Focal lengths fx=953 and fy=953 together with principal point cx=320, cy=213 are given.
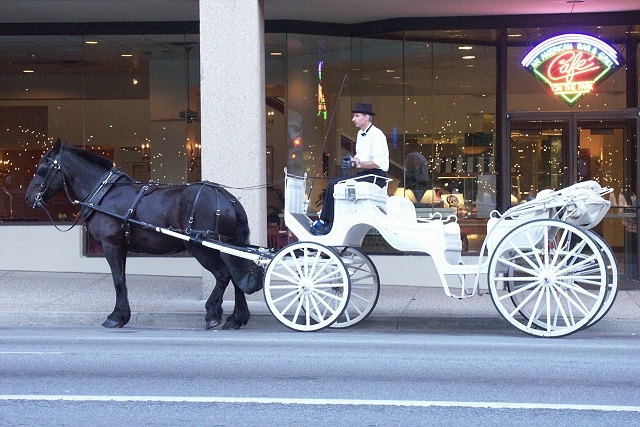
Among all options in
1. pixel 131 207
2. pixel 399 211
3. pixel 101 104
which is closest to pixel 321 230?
pixel 399 211

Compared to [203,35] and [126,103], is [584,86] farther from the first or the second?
[126,103]

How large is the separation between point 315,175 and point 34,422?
1012 cm

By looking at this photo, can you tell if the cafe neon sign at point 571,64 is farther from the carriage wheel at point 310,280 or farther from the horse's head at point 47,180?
the horse's head at point 47,180

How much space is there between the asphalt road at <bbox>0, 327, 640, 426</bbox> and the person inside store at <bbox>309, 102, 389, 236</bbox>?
4.45 ft

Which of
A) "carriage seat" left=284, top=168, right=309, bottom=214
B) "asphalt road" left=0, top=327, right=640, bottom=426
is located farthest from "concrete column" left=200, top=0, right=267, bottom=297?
"asphalt road" left=0, top=327, right=640, bottom=426

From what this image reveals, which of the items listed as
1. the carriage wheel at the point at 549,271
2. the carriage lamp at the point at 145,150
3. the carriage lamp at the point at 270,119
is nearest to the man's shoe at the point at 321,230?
the carriage wheel at the point at 549,271

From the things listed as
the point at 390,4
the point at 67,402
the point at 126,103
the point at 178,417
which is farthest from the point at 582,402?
the point at 126,103

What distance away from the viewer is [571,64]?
15.3 m

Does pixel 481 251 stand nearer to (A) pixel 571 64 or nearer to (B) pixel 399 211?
(B) pixel 399 211

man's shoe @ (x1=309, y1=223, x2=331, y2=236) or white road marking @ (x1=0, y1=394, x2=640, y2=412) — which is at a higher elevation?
man's shoe @ (x1=309, y1=223, x2=331, y2=236)

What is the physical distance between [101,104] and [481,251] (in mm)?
9231

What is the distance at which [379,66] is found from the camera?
16562mm

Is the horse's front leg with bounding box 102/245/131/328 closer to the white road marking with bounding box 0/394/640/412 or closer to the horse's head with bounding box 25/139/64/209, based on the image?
the horse's head with bounding box 25/139/64/209

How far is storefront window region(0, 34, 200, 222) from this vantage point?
56.4ft
